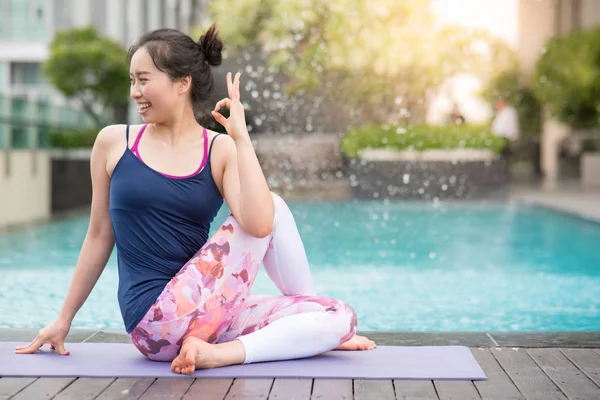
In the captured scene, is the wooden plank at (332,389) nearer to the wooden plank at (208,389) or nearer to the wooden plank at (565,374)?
the wooden plank at (208,389)

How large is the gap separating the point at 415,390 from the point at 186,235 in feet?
2.73

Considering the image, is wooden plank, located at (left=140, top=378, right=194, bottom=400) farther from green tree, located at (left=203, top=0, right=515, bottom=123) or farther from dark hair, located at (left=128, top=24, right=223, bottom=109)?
green tree, located at (left=203, top=0, right=515, bottom=123)

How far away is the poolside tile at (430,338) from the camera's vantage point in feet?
10.5

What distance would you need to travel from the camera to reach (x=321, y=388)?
2.55m

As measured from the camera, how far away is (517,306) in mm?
5293

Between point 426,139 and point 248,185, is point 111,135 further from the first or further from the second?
point 426,139

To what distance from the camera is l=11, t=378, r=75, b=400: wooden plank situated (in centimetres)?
247

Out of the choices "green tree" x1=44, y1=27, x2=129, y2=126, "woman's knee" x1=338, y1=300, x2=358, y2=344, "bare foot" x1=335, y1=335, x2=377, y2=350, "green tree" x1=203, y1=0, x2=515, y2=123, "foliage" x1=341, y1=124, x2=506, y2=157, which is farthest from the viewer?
"green tree" x1=44, y1=27, x2=129, y2=126

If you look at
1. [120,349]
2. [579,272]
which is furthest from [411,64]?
[120,349]

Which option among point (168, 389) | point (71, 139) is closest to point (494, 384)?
point (168, 389)

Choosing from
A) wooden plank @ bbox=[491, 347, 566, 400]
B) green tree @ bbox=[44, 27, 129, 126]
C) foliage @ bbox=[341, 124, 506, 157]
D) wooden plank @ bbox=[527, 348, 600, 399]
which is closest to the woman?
wooden plank @ bbox=[491, 347, 566, 400]

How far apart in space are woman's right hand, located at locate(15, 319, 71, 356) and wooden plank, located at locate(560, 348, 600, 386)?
1572 mm

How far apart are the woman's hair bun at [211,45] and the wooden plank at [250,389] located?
0.97m

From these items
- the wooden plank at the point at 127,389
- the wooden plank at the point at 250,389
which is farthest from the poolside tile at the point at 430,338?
the wooden plank at the point at 127,389
